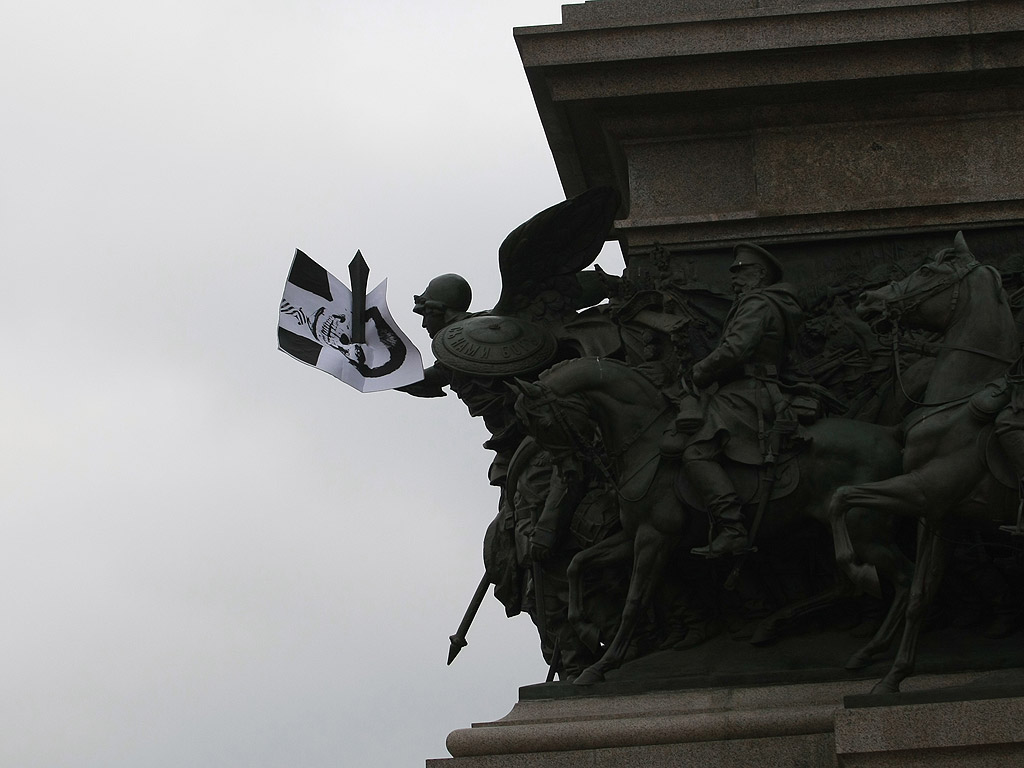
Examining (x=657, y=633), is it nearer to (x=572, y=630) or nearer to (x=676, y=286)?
(x=572, y=630)

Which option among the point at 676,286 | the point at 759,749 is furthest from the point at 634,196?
the point at 759,749

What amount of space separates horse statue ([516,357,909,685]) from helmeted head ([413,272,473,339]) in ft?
7.21

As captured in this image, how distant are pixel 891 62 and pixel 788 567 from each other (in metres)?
3.48

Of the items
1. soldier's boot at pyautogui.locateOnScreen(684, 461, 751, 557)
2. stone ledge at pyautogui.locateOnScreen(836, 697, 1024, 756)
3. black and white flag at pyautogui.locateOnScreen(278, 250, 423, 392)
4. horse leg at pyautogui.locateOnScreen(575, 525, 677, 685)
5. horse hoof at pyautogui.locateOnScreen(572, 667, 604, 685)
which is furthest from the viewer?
black and white flag at pyautogui.locateOnScreen(278, 250, 423, 392)

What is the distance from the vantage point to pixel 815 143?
13531mm

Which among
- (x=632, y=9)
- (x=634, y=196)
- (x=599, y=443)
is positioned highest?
(x=632, y=9)

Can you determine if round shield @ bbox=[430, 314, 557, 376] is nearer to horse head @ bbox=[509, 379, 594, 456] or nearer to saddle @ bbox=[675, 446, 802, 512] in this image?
horse head @ bbox=[509, 379, 594, 456]

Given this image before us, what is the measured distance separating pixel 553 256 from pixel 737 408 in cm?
243

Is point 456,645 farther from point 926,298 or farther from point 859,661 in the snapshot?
point 926,298

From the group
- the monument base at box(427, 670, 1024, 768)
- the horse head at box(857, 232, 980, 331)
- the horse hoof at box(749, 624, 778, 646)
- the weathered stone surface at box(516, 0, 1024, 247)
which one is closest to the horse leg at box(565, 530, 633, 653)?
the monument base at box(427, 670, 1024, 768)

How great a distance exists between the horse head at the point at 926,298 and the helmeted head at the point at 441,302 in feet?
12.8

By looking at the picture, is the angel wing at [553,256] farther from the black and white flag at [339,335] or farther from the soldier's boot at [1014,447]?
the soldier's boot at [1014,447]

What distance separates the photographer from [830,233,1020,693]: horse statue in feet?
36.2

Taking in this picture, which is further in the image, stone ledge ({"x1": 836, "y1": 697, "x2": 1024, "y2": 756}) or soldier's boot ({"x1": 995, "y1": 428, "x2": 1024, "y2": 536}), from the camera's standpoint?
soldier's boot ({"x1": 995, "y1": 428, "x2": 1024, "y2": 536})
